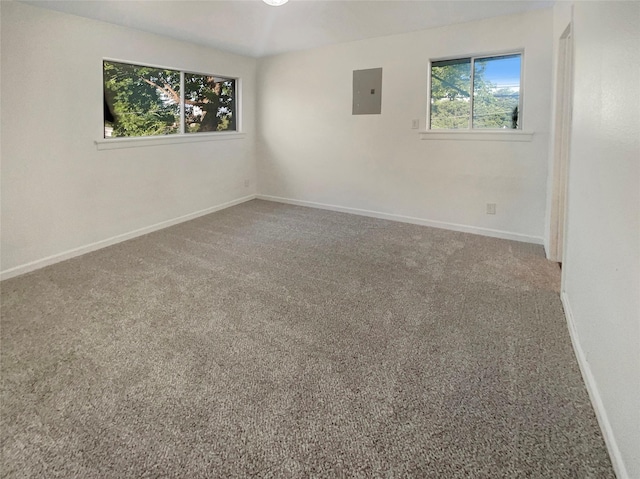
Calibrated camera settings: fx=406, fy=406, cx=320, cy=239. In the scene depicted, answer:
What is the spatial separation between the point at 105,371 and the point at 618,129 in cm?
256

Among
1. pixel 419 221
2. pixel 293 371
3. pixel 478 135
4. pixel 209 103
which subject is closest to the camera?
pixel 293 371

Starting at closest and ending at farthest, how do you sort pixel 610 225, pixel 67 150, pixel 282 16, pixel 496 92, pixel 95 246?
pixel 610 225
pixel 67 150
pixel 95 246
pixel 496 92
pixel 282 16

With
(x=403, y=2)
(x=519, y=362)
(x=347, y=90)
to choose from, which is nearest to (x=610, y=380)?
(x=519, y=362)

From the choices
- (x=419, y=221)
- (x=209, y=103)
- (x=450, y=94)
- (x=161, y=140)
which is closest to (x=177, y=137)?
(x=161, y=140)

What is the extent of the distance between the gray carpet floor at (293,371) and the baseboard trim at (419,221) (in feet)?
2.31

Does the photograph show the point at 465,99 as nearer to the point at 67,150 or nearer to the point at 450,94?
the point at 450,94

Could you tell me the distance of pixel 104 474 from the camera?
1.45 m

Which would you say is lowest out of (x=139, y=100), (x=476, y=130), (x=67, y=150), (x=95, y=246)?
(x=95, y=246)

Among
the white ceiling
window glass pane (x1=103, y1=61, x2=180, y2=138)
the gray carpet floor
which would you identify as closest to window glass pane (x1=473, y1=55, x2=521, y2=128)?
the white ceiling

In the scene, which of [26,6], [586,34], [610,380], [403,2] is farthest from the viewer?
[403,2]

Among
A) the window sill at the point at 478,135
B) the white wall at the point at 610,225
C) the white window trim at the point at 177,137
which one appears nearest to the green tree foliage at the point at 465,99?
the window sill at the point at 478,135

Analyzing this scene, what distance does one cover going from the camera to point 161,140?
4.68 m

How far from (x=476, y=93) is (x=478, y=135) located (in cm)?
46

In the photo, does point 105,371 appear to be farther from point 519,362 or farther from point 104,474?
point 519,362
